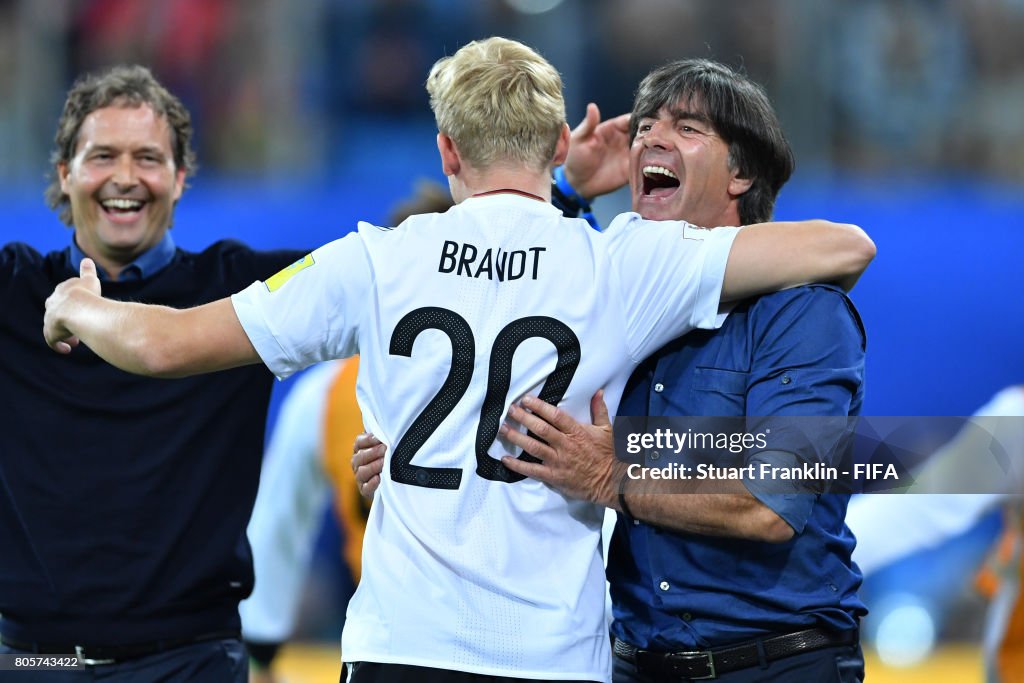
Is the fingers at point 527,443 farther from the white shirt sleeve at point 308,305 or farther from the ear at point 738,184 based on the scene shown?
the ear at point 738,184

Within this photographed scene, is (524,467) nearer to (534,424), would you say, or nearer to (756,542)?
(534,424)

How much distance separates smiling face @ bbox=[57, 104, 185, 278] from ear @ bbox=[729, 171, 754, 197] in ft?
6.08

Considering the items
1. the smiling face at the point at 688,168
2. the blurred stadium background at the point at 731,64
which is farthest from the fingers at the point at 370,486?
the blurred stadium background at the point at 731,64

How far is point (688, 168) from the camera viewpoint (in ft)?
11.3

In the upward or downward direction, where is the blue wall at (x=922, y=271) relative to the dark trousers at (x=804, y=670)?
upward

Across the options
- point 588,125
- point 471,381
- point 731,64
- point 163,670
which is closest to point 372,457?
point 471,381

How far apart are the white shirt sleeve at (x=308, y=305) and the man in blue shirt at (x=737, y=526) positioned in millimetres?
439

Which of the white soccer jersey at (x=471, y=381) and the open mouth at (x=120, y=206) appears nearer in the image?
the white soccer jersey at (x=471, y=381)

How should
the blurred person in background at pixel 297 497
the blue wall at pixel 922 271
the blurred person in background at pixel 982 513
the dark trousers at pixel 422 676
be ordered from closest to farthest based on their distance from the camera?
the dark trousers at pixel 422 676
the blurred person in background at pixel 982 513
the blurred person in background at pixel 297 497
the blue wall at pixel 922 271

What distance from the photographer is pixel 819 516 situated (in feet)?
10.3

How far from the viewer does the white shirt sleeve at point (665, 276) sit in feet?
9.68

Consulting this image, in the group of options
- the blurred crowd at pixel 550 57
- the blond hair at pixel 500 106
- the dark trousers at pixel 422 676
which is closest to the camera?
the dark trousers at pixel 422 676

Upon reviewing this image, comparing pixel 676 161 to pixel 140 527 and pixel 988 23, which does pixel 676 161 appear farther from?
pixel 988 23

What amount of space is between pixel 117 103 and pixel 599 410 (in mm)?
2254
